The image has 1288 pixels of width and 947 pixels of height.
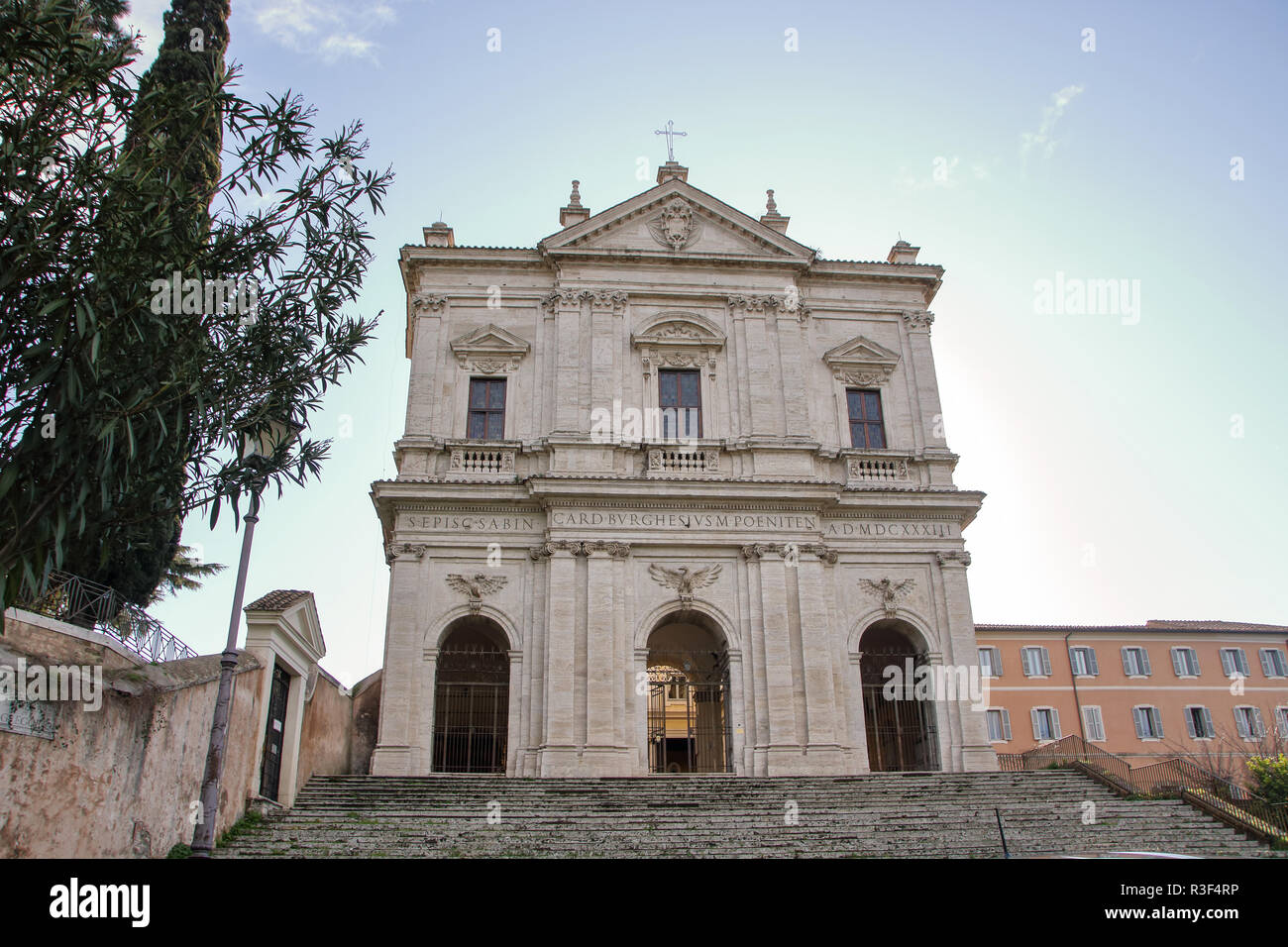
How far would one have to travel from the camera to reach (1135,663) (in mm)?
37719

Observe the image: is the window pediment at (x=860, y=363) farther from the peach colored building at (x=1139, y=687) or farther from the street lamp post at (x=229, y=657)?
the peach colored building at (x=1139, y=687)

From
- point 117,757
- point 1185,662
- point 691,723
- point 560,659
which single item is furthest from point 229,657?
point 1185,662

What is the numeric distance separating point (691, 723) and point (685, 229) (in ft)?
39.9

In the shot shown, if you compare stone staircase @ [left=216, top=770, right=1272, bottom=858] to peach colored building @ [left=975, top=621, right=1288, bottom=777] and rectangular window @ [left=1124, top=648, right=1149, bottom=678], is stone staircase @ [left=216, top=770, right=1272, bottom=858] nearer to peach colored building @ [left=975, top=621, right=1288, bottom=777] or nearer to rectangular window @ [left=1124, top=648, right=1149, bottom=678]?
peach colored building @ [left=975, top=621, right=1288, bottom=777]

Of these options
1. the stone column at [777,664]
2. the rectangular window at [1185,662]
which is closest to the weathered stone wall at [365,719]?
the stone column at [777,664]

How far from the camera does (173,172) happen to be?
8.69 m

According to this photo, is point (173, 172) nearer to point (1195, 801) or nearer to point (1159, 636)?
point (1195, 801)

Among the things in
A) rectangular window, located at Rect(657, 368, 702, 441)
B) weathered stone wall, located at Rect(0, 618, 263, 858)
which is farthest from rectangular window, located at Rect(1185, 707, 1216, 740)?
weathered stone wall, located at Rect(0, 618, 263, 858)

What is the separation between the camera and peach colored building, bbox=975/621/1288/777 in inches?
1437

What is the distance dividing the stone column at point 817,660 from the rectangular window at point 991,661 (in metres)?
19.1

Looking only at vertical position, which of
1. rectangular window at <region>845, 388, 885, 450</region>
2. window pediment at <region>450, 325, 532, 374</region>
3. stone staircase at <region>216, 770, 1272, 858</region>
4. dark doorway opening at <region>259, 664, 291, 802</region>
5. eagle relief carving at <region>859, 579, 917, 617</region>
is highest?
window pediment at <region>450, 325, 532, 374</region>

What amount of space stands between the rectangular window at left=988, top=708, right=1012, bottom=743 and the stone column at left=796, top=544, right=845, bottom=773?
19.0 m

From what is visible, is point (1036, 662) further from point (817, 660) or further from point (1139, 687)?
point (817, 660)

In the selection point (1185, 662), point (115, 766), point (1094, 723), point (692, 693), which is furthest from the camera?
point (1185, 662)
